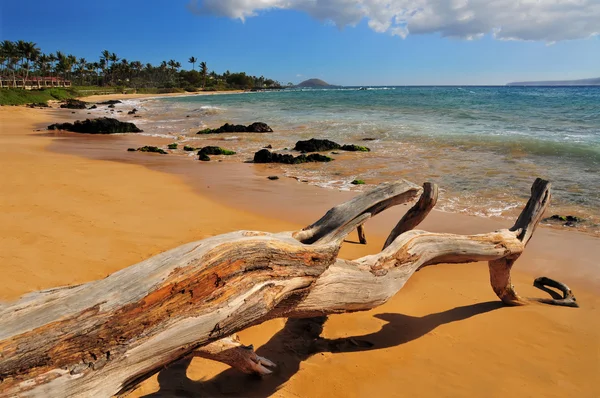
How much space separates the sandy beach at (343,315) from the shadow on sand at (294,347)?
0.5 inches

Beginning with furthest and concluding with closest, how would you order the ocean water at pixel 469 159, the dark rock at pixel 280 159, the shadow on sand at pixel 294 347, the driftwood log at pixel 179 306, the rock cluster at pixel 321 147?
the rock cluster at pixel 321 147, the dark rock at pixel 280 159, the ocean water at pixel 469 159, the shadow on sand at pixel 294 347, the driftwood log at pixel 179 306

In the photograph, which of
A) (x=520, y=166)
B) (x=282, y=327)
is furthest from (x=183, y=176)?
(x=520, y=166)

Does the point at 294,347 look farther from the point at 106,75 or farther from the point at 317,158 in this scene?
the point at 106,75

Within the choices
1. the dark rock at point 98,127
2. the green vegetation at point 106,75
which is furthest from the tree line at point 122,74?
the dark rock at point 98,127

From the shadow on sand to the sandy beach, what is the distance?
0.01 metres

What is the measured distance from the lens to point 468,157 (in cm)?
1338

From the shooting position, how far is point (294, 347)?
138 inches

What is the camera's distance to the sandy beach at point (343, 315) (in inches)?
122

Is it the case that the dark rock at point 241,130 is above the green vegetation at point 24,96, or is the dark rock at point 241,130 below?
below

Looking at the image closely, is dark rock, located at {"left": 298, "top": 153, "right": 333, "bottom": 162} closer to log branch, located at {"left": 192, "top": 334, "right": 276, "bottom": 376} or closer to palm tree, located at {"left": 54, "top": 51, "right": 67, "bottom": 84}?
log branch, located at {"left": 192, "top": 334, "right": 276, "bottom": 376}

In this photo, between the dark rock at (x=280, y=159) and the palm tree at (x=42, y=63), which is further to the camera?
the palm tree at (x=42, y=63)

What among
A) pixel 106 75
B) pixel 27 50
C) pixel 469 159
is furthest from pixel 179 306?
pixel 106 75

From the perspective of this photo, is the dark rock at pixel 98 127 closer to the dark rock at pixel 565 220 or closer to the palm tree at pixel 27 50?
the dark rock at pixel 565 220

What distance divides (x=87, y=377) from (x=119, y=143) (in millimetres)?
17744
